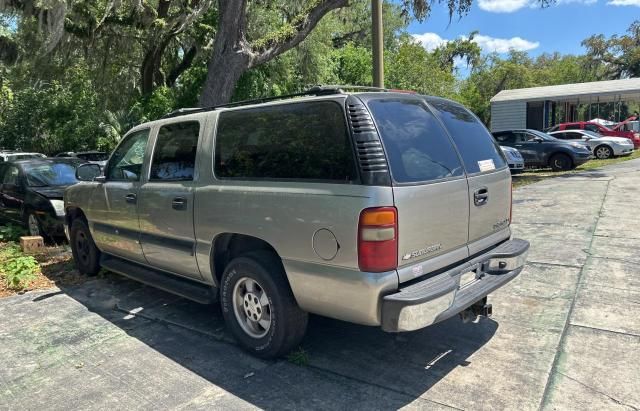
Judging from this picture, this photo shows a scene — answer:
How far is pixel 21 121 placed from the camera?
2297 centimetres

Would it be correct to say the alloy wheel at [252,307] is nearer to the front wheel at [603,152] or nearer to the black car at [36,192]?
the black car at [36,192]

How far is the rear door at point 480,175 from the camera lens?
3883 millimetres

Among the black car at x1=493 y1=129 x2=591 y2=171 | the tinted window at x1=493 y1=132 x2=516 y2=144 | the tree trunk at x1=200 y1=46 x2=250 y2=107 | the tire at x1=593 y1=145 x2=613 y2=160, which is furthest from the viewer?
the tire at x1=593 y1=145 x2=613 y2=160

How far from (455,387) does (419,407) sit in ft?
1.20

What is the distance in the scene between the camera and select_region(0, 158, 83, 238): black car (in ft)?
27.5

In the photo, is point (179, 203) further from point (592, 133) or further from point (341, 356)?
point (592, 133)

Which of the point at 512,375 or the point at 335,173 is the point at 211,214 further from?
the point at 512,375

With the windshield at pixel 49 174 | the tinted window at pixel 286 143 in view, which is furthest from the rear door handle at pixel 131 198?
the windshield at pixel 49 174

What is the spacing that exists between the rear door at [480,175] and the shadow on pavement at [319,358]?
2.86 feet

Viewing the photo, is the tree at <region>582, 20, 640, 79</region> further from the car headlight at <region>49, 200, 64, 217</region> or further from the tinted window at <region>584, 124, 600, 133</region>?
the car headlight at <region>49, 200, 64, 217</region>

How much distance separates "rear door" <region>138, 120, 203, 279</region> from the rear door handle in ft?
0.35

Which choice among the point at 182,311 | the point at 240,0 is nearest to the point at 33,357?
the point at 182,311

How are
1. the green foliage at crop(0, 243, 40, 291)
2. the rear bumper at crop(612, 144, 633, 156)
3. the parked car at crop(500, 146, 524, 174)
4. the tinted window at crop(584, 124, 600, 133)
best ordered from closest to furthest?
1. the green foliage at crop(0, 243, 40, 291)
2. the parked car at crop(500, 146, 524, 174)
3. the rear bumper at crop(612, 144, 633, 156)
4. the tinted window at crop(584, 124, 600, 133)

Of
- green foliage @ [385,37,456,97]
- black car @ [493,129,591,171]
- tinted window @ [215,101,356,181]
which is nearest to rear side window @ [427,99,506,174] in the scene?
tinted window @ [215,101,356,181]
